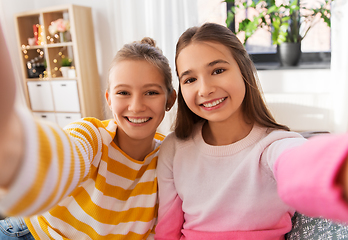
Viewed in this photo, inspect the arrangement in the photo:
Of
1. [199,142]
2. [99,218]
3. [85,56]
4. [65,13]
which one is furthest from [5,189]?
[65,13]

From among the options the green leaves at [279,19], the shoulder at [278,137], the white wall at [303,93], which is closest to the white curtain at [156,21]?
the white wall at [303,93]

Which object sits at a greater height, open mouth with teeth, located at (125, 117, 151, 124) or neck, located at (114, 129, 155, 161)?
open mouth with teeth, located at (125, 117, 151, 124)

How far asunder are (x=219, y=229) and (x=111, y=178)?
0.42 m

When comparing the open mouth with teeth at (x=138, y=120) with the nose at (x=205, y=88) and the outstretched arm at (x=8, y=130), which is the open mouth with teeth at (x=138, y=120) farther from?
the outstretched arm at (x=8, y=130)

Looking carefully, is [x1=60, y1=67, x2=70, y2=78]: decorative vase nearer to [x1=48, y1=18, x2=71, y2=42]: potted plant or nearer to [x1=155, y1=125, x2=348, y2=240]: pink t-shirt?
[x1=48, y1=18, x2=71, y2=42]: potted plant

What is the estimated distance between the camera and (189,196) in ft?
3.36

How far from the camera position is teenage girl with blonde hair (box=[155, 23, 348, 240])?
0.92m

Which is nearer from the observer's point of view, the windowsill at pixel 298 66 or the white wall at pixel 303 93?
the white wall at pixel 303 93

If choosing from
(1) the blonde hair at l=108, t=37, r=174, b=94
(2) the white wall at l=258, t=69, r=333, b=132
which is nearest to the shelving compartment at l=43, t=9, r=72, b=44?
(2) the white wall at l=258, t=69, r=333, b=132

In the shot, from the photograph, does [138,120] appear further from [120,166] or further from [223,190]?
[223,190]

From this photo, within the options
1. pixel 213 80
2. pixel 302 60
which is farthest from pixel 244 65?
pixel 302 60

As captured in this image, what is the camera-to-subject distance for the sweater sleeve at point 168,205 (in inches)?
40.4

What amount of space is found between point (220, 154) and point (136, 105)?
1.12 ft

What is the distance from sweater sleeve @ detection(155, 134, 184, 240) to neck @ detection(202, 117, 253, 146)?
178mm
